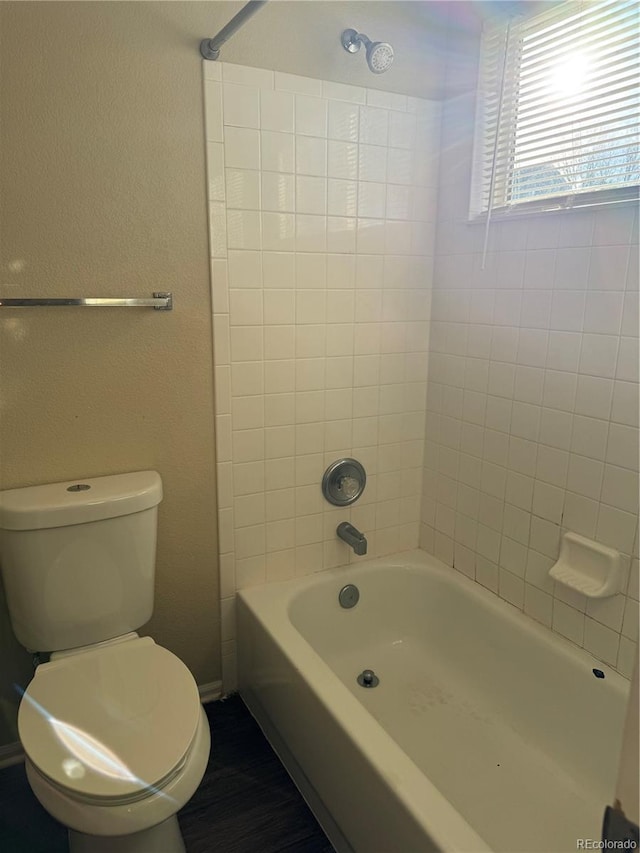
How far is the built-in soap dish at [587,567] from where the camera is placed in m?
1.57

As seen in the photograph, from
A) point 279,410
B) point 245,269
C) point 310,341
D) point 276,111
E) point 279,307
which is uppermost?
point 276,111

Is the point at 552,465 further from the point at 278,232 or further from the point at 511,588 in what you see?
the point at 278,232

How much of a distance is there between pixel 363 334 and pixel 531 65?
0.94 metres

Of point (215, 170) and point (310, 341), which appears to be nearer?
point (215, 170)

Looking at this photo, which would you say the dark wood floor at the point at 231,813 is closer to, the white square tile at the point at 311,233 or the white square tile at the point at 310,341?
the white square tile at the point at 310,341

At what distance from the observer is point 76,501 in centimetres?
155

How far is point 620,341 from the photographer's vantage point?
1513 mm

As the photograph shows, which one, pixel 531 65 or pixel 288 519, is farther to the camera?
pixel 288 519

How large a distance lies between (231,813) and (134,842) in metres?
0.37

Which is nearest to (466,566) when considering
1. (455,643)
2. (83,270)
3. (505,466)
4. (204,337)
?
(455,643)

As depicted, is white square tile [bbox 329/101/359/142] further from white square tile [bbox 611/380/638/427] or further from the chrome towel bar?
white square tile [bbox 611/380/638/427]

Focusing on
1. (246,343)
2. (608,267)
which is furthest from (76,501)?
(608,267)

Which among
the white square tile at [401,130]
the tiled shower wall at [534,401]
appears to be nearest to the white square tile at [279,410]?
the tiled shower wall at [534,401]

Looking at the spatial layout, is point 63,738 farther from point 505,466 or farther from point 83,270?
point 505,466
